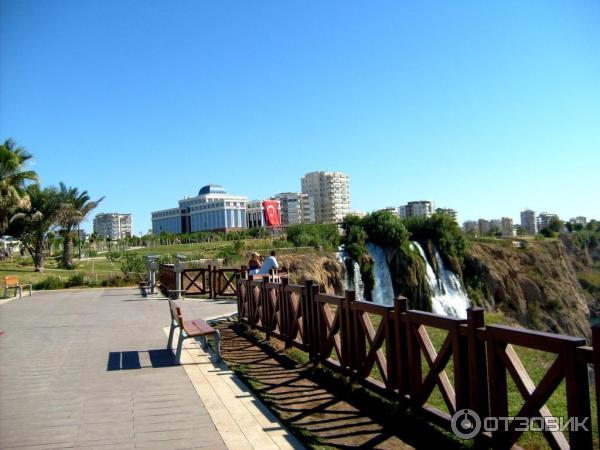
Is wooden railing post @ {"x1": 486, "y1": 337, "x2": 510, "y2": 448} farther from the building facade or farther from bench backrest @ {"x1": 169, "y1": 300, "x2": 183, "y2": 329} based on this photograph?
the building facade

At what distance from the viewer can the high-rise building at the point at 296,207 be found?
151000mm

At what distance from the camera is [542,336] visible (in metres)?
3.78

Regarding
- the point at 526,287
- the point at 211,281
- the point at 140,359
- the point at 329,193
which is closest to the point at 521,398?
the point at 140,359

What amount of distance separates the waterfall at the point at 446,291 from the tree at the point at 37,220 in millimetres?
28040

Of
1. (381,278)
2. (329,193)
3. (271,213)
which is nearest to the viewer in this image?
(381,278)

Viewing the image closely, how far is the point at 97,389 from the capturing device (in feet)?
21.6

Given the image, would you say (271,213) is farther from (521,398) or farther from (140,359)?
(521,398)

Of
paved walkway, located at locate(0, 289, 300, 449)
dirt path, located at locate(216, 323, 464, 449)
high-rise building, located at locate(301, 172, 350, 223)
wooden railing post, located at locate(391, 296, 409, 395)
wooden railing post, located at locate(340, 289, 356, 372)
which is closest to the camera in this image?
dirt path, located at locate(216, 323, 464, 449)

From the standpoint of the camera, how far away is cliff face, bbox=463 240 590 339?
4634 cm

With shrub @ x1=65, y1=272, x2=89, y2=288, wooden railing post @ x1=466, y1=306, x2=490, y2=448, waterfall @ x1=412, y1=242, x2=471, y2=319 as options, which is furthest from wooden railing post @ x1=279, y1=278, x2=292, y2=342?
waterfall @ x1=412, y1=242, x2=471, y2=319

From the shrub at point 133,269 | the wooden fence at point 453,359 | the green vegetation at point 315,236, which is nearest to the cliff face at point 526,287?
the green vegetation at point 315,236

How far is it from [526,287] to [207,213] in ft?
319

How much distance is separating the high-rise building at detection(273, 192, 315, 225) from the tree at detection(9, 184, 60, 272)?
344 feet

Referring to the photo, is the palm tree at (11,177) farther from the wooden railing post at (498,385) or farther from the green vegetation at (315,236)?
the wooden railing post at (498,385)
